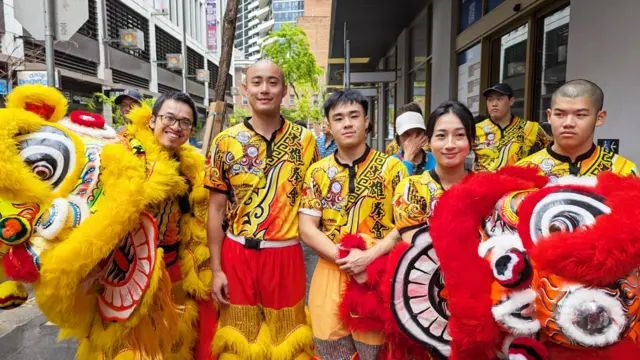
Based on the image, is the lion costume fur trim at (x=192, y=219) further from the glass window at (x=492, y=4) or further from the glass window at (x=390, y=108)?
the glass window at (x=390, y=108)

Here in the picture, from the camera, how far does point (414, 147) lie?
376 centimetres

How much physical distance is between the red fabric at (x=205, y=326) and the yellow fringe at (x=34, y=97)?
1404mm

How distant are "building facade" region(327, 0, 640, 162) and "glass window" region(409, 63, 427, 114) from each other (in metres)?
0.03

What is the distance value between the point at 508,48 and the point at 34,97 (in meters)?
6.28

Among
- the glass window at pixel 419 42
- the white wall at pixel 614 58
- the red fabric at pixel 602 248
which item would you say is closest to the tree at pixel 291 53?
the glass window at pixel 419 42

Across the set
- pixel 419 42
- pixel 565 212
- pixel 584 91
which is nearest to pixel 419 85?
pixel 419 42

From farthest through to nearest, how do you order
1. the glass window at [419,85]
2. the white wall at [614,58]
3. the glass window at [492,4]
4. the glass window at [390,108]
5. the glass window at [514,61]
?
1. the glass window at [390,108]
2. the glass window at [419,85]
3. the glass window at [492,4]
4. the glass window at [514,61]
5. the white wall at [614,58]

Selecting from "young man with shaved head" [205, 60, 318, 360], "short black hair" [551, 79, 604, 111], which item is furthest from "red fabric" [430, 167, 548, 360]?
"young man with shaved head" [205, 60, 318, 360]

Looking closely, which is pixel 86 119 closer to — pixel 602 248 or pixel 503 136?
pixel 602 248

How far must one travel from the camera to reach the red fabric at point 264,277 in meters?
2.39

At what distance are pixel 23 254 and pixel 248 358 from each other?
1178mm

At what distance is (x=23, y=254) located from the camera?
1.67 m

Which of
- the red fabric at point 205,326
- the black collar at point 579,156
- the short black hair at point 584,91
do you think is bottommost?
the red fabric at point 205,326

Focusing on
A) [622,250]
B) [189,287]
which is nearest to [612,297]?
[622,250]
